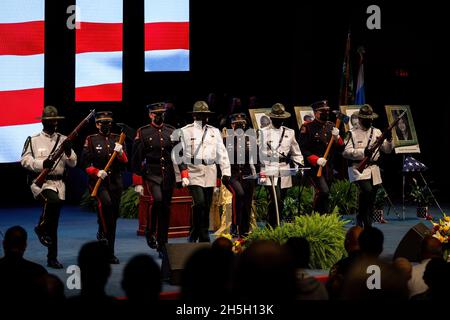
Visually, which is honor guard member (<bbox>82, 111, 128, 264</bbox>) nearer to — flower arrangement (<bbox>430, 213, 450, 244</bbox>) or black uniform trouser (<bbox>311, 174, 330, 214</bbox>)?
black uniform trouser (<bbox>311, 174, 330, 214</bbox>)

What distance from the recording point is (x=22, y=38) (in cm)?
1162

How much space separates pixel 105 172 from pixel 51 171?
0.71 m

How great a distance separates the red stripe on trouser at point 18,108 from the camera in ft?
36.5

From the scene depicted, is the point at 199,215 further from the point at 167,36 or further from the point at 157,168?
the point at 167,36

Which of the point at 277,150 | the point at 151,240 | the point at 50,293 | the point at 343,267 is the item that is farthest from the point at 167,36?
the point at 50,293

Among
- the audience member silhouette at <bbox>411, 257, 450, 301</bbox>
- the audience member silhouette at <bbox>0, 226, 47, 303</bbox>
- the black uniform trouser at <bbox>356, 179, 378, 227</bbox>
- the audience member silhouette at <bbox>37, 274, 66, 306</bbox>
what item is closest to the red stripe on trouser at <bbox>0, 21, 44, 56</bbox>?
the black uniform trouser at <bbox>356, 179, 378, 227</bbox>

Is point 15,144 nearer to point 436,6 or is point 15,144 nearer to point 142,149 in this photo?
point 142,149

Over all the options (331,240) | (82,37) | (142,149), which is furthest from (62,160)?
(82,37)

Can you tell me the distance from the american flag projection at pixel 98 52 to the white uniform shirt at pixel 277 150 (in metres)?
2.76

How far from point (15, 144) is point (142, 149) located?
192cm

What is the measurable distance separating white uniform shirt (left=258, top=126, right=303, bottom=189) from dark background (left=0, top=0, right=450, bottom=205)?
329cm

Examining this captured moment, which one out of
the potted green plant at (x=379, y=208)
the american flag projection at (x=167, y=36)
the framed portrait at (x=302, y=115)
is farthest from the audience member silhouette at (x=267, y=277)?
the american flag projection at (x=167, y=36)

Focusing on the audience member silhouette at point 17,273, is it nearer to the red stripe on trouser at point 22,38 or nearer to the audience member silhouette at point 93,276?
the audience member silhouette at point 93,276

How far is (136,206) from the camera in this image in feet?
48.5
